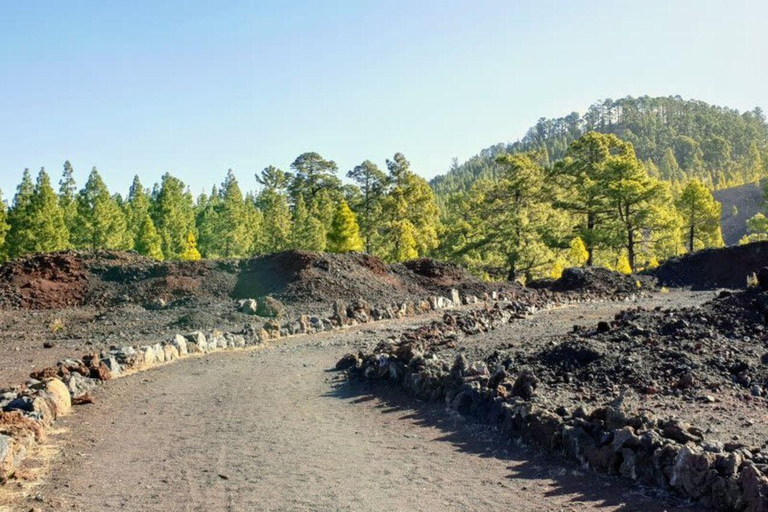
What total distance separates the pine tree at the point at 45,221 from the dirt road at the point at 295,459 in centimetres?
4414

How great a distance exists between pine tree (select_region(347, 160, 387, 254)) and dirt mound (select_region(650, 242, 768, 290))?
24.9 m

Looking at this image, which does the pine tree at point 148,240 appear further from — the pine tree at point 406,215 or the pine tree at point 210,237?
the pine tree at point 406,215

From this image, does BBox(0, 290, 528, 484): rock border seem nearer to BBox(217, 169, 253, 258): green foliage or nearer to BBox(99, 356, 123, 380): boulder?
BBox(99, 356, 123, 380): boulder

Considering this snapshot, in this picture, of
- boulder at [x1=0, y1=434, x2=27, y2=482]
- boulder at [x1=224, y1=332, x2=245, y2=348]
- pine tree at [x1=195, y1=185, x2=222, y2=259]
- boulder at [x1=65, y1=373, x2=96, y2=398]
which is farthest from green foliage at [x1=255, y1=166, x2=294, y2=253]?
boulder at [x1=0, y1=434, x2=27, y2=482]

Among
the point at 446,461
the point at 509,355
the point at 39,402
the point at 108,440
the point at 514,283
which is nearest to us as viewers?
the point at 446,461

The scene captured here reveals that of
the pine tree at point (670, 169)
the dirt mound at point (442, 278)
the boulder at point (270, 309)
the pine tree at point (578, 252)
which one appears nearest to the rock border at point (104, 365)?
the boulder at point (270, 309)

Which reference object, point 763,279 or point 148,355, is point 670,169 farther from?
point 148,355

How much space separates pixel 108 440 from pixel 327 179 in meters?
66.2

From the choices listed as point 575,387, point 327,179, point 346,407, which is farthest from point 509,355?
point 327,179

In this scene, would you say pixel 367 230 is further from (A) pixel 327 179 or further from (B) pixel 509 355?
(B) pixel 509 355

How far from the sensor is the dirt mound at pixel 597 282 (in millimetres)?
35703

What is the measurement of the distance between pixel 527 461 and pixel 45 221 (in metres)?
53.7

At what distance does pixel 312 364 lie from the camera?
1641 centimetres

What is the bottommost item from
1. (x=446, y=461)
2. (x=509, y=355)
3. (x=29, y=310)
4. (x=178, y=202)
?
(x=446, y=461)
